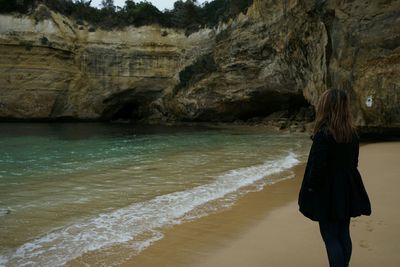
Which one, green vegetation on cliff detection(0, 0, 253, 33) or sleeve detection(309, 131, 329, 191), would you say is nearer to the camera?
sleeve detection(309, 131, 329, 191)

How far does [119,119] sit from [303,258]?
3924cm

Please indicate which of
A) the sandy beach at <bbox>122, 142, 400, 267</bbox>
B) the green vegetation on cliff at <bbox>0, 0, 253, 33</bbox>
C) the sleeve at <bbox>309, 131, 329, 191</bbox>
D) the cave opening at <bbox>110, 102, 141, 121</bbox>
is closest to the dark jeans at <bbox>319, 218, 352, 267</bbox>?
the sleeve at <bbox>309, 131, 329, 191</bbox>

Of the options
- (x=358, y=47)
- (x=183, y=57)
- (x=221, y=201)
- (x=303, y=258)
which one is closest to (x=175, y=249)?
(x=303, y=258)

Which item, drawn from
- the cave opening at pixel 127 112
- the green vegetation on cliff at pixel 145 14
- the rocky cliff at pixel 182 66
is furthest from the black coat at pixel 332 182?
the cave opening at pixel 127 112

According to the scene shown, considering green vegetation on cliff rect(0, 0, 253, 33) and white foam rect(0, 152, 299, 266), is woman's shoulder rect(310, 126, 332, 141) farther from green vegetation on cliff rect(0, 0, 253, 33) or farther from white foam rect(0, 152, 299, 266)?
green vegetation on cliff rect(0, 0, 253, 33)

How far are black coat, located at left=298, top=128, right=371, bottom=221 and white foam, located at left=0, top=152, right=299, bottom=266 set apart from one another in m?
2.22

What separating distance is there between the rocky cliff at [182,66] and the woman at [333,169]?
12.2 m

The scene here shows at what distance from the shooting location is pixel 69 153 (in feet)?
44.6

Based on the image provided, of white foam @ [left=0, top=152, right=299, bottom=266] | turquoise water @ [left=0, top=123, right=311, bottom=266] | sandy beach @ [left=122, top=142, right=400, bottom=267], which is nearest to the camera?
sandy beach @ [left=122, top=142, right=400, bottom=267]

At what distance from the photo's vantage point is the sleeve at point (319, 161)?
278 centimetres

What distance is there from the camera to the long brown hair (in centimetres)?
279

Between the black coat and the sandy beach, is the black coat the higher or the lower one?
the higher one

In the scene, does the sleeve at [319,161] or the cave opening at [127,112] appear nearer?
the sleeve at [319,161]

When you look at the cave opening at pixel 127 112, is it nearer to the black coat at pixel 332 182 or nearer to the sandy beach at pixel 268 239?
the sandy beach at pixel 268 239
